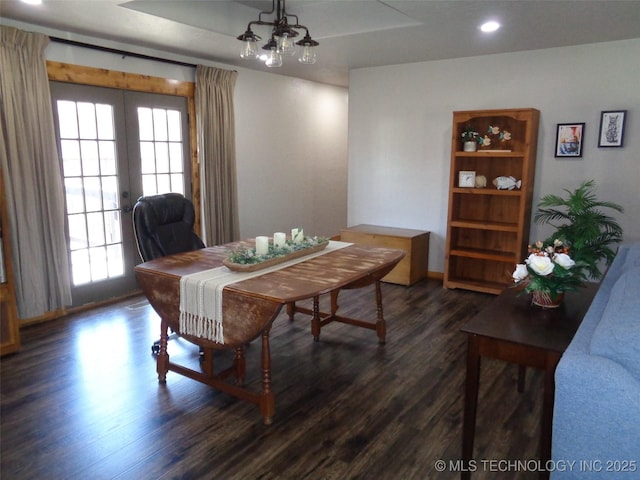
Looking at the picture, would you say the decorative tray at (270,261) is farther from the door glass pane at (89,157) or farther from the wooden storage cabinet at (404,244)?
the door glass pane at (89,157)

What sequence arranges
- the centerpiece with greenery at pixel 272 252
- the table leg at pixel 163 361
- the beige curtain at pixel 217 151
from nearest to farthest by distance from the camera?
the centerpiece with greenery at pixel 272 252 < the table leg at pixel 163 361 < the beige curtain at pixel 217 151

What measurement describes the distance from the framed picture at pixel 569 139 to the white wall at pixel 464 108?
0.18 ft

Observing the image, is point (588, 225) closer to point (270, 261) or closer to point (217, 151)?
point (270, 261)

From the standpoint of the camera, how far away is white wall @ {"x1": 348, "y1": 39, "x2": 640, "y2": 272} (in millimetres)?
4121

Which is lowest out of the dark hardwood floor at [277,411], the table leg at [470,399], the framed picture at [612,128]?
the dark hardwood floor at [277,411]

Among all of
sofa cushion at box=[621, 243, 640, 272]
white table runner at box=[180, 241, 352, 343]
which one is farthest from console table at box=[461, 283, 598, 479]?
white table runner at box=[180, 241, 352, 343]

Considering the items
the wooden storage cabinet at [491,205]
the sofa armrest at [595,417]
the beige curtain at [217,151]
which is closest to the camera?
the sofa armrest at [595,417]

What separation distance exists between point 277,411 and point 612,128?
374 cm

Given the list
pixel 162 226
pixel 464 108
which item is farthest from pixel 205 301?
pixel 464 108

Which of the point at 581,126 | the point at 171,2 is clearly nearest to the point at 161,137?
the point at 171,2

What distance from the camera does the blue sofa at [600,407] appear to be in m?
1.41

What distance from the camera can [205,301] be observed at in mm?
2432

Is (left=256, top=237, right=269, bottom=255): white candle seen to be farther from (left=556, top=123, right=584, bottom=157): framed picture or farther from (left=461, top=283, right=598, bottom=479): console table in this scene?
(left=556, top=123, right=584, bottom=157): framed picture

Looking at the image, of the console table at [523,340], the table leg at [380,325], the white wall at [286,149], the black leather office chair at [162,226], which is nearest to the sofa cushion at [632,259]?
the console table at [523,340]
